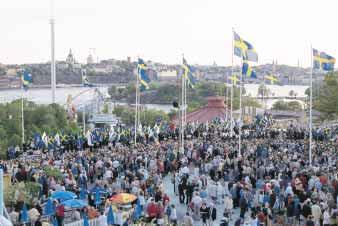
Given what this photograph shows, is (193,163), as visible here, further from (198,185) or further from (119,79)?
(119,79)

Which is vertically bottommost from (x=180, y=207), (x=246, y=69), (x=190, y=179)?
(x=180, y=207)

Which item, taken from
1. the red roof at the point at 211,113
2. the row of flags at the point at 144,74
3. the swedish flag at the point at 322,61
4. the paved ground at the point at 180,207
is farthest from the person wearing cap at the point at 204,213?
the red roof at the point at 211,113

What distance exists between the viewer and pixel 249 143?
1235 inches

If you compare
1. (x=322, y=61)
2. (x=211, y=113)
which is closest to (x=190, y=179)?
(x=322, y=61)

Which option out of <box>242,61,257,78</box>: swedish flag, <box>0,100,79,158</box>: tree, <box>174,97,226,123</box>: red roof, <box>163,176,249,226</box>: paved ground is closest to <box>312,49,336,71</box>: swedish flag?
<box>242,61,257,78</box>: swedish flag

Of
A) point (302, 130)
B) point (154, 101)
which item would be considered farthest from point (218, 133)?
point (154, 101)

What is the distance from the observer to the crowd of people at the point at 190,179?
1727cm

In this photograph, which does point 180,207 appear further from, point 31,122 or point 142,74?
point 31,122

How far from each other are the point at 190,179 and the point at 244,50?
30.5 feet

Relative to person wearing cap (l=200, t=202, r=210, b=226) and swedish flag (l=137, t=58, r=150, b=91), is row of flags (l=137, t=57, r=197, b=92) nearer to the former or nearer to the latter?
swedish flag (l=137, t=58, r=150, b=91)

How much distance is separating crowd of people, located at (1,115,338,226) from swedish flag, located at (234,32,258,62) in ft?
13.9

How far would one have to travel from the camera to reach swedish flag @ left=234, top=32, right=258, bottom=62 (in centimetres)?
2827

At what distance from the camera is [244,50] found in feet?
93.1

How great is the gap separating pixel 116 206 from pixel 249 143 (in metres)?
14.7
